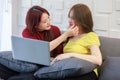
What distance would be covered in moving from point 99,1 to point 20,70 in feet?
3.85

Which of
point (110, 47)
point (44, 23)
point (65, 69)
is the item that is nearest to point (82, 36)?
point (110, 47)

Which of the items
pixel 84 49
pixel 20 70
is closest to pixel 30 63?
pixel 20 70

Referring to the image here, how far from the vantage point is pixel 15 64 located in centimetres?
193

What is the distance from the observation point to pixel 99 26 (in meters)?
2.64

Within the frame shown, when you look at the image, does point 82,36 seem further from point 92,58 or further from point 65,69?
point 65,69

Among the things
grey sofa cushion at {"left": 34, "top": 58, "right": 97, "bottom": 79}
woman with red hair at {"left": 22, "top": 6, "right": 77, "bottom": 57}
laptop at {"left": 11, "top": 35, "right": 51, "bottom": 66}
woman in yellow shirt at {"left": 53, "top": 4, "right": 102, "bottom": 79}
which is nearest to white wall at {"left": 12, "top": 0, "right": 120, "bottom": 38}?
woman in yellow shirt at {"left": 53, "top": 4, "right": 102, "bottom": 79}

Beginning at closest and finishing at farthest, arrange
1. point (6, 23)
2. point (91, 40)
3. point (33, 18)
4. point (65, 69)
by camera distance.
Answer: point (65, 69)
point (91, 40)
point (33, 18)
point (6, 23)

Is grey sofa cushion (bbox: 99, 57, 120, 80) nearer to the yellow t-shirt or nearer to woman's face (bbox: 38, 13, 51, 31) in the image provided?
the yellow t-shirt

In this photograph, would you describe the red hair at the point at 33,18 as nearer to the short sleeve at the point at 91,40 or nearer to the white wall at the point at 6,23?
the short sleeve at the point at 91,40

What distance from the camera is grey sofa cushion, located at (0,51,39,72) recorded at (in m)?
1.87

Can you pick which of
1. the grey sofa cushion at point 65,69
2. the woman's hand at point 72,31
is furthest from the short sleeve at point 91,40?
the grey sofa cushion at point 65,69

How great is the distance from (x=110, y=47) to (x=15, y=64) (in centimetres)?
80

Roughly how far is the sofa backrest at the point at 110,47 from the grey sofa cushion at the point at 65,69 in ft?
1.14

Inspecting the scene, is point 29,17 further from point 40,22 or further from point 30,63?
point 30,63
